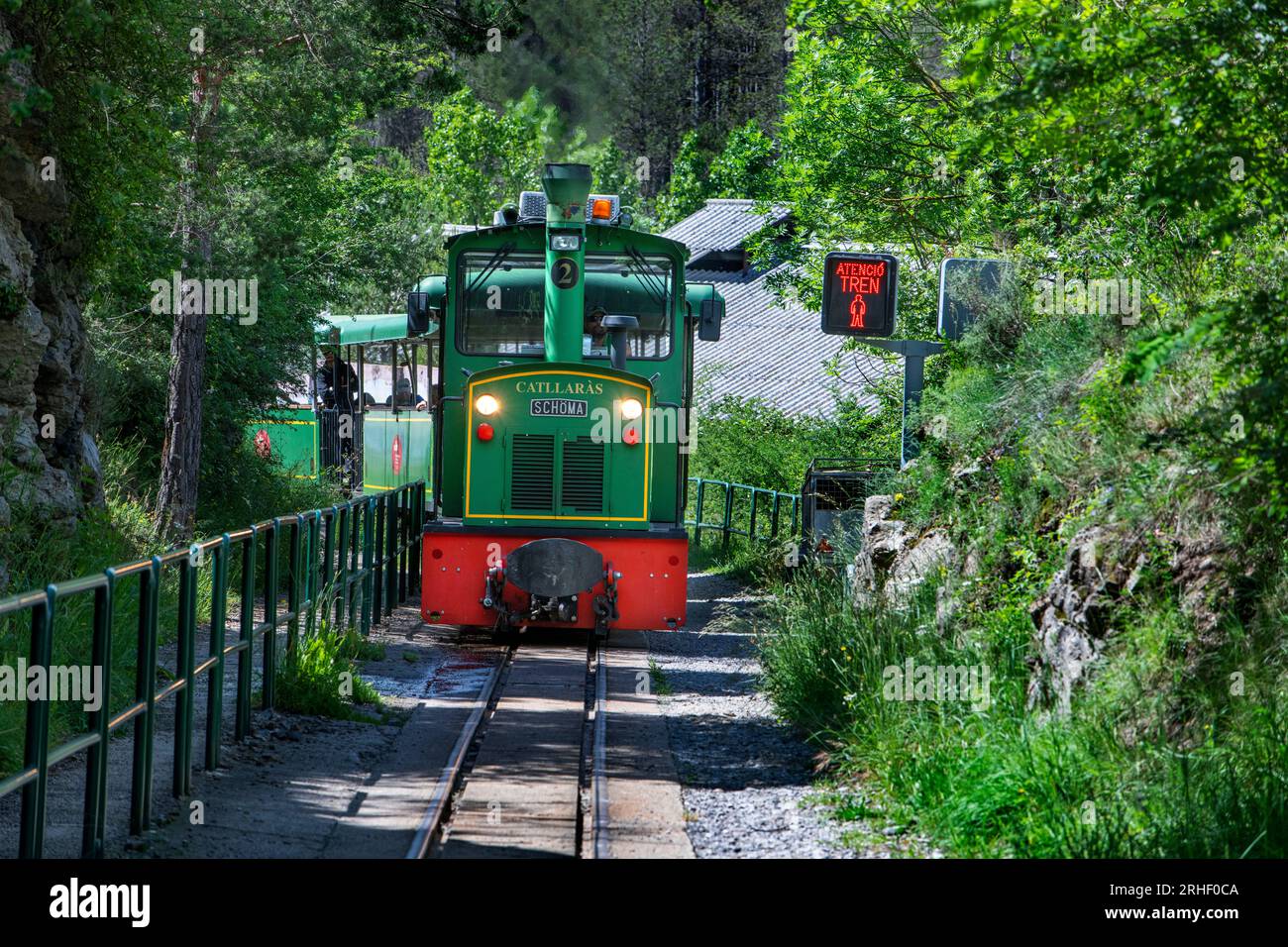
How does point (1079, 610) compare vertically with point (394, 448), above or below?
below

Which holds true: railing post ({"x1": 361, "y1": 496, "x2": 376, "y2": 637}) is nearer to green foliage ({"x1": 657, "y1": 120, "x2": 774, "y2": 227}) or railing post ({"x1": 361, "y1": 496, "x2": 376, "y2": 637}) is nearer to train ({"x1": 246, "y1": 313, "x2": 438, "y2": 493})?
train ({"x1": 246, "y1": 313, "x2": 438, "y2": 493})

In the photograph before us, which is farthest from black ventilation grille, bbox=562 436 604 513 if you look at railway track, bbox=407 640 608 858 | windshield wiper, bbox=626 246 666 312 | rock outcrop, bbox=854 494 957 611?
rock outcrop, bbox=854 494 957 611

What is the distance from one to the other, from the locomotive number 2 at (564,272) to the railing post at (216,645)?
18.0 ft

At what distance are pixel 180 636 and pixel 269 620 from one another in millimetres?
2058

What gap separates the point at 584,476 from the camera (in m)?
12.5

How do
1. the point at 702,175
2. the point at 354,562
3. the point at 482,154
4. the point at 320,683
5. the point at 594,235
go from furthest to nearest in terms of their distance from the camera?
the point at 702,175 < the point at 482,154 < the point at 594,235 < the point at 354,562 < the point at 320,683

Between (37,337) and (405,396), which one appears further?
(405,396)

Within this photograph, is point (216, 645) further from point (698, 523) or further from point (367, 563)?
point (698, 523)

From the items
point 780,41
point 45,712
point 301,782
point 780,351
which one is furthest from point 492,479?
point 780,41

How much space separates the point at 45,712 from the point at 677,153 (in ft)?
187

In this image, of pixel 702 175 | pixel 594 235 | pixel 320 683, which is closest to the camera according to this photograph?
pixel 320 683

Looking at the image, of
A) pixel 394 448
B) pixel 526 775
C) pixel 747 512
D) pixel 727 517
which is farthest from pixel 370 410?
pixel 526 775

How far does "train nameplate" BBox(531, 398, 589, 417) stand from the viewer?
12406 millimetres

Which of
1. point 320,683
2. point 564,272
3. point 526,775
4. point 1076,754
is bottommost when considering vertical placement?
point 526,775
